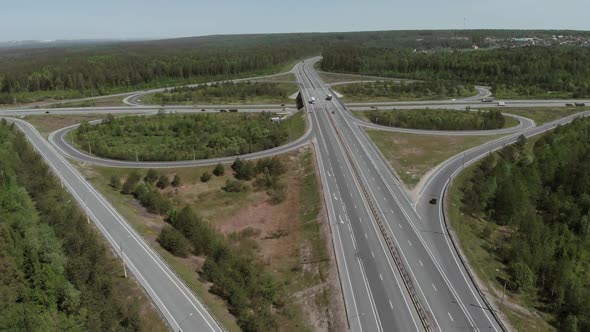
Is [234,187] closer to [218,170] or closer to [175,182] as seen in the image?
[218,170]

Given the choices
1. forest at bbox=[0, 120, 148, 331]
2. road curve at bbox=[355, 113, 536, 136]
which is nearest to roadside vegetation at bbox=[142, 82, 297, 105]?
road curve at bbox=[355, 113, 536, 136]

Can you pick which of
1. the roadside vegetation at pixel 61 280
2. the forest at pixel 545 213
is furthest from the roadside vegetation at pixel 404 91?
the roadside vegetation at pixel 61 280

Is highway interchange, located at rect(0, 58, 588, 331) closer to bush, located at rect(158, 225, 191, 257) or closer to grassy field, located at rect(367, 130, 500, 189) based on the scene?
grassy field, located at rect(367, 130, 500, 189)

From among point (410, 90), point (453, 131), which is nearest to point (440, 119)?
point (453, 131)

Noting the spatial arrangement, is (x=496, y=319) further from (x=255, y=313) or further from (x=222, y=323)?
(x=222, y=323)

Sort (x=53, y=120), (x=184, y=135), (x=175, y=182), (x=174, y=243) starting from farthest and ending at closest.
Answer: (x=53, y=120)
(x=184, y=135)
(x=175, y=182)
(x=174, y=243)

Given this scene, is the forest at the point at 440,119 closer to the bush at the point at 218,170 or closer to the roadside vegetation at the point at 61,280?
the bush at the point at 218,170
